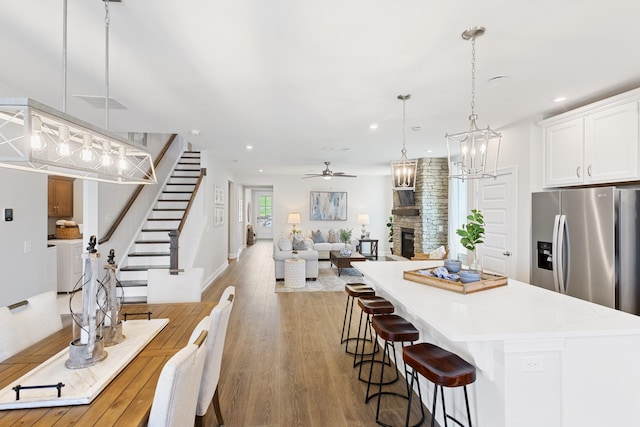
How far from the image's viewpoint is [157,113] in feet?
12.6

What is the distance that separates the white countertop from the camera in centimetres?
→ 148

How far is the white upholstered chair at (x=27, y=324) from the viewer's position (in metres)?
1.65

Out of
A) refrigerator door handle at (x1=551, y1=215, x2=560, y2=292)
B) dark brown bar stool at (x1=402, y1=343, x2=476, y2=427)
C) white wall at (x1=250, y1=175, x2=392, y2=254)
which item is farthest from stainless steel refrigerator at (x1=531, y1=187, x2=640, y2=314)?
white wall at (x1=250, y1=175, x2=392, y2=254)

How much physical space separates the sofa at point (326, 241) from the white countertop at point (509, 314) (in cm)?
661

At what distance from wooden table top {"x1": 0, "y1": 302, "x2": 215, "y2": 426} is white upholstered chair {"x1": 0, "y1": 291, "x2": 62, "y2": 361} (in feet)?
0.30

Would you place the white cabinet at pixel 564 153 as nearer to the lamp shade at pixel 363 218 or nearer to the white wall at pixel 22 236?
the white wall at pixel 22 236

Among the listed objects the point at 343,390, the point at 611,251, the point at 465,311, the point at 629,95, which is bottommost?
the point at 343,390

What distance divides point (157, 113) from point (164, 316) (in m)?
2.68

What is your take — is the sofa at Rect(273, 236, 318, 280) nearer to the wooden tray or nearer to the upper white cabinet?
the wooden tray

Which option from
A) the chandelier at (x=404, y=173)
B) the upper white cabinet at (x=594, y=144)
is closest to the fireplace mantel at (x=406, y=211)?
the upper white cabinet at (x=594, y=144)

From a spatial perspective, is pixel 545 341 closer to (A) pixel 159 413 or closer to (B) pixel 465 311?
(B) pixel 465 311

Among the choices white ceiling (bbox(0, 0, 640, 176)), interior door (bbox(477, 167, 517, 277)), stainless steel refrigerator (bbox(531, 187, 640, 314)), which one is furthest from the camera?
interior door (bbox(477, 167, 517, 277))

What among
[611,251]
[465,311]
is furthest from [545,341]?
[611,251]

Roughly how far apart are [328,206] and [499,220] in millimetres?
6414
